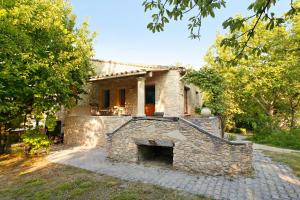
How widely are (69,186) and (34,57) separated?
5955 mm

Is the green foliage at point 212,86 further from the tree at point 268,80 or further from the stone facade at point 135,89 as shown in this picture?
the tree at point 268,80

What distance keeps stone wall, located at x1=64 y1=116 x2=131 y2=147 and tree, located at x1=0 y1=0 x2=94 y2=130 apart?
7.05 ft

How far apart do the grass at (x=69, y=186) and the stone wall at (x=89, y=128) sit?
4.45 metres

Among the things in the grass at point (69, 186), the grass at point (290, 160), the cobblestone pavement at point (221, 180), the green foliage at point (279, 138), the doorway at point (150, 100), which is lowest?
the grass at point (69, 186)

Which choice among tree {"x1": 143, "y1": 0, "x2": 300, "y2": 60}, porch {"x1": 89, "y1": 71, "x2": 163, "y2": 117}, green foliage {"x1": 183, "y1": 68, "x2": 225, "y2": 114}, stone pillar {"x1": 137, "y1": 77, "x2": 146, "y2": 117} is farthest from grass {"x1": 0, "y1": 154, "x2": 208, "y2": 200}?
→ green foliage {"x1": 183, "y1": 68, "x2": 225, "y2": 114}

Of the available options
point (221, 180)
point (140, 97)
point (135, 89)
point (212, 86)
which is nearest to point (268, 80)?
point (212, 86)

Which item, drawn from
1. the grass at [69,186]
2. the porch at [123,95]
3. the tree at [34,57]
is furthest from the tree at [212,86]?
the grass at [69,186]

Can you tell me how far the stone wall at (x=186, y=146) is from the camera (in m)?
7.07

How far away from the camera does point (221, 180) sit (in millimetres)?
6723

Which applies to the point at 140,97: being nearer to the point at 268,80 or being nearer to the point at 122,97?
the point at 122,97

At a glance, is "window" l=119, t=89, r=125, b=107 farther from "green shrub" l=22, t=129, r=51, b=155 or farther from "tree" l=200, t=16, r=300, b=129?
"tree" l=200, t=16, r=300, b=129

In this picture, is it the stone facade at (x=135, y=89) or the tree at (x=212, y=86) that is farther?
the stone facade at (x=135, y=89)

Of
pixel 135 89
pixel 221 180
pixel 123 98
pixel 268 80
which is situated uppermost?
pixel 268 80

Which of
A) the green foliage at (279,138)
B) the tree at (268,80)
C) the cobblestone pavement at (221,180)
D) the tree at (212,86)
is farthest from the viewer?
the tree at (268,80)
